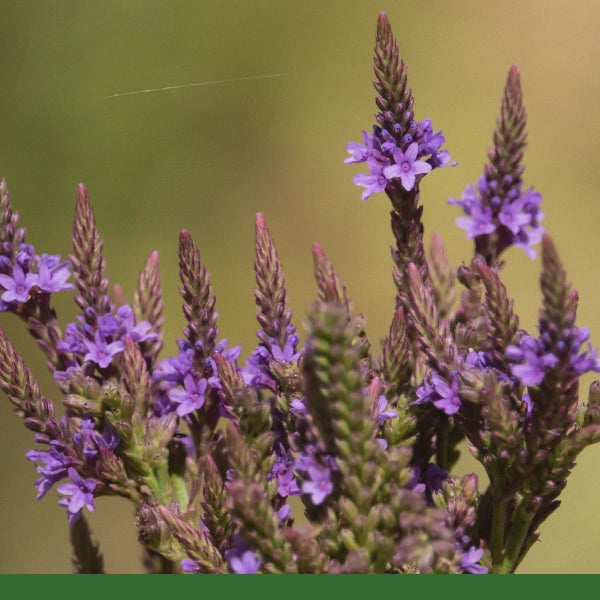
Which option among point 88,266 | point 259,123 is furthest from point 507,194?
point 259,123

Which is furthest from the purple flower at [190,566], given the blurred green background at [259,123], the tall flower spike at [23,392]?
the blurred green background at [259,123]

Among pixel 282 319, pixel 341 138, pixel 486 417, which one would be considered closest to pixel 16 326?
pixel 341 138

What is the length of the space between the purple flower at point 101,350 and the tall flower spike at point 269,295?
153 millimetres

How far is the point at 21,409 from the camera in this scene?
3.07 feet

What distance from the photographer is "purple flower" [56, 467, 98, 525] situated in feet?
2.84

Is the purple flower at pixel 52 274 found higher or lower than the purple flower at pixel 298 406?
higher

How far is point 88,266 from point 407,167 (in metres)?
0.37

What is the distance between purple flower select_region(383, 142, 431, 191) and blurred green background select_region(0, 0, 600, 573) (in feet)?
4.37

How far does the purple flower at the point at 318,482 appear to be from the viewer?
687 mm

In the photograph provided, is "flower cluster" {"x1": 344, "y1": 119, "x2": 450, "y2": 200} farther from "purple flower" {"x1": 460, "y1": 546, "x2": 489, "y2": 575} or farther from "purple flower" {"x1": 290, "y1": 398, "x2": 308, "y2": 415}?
"purple flower" {"x1": 460, "y1": 546, "x2": 489, "y2": 575}

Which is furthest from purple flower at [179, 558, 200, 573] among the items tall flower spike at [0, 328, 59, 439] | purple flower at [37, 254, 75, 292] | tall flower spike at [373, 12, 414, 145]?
tall flower spike at [373, 12, 414, 145]

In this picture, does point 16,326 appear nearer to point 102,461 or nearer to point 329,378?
point 102,461

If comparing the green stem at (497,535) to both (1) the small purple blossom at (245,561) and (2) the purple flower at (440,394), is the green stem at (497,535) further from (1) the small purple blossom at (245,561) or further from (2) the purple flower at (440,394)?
(1) the small purple blossom at (245,561)

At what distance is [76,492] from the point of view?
0.88 metres
